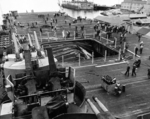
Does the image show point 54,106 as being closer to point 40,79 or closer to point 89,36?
point 40,79

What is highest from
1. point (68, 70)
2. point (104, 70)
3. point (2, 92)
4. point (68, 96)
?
point (68, 70)

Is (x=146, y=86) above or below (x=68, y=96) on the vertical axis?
below

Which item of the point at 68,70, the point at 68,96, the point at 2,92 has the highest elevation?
the point at 68,70

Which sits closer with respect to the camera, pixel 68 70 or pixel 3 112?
pixel 3 112

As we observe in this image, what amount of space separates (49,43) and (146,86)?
71.7 feet

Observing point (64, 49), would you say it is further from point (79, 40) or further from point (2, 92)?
point (2, 92)

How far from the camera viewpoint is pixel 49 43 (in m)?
33.4

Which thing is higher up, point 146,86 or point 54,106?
point 54,106

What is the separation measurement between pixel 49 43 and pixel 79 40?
698 centimetres

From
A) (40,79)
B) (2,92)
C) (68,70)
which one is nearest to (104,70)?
(68,70)

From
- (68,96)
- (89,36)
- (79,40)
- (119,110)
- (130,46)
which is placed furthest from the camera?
(89,36)

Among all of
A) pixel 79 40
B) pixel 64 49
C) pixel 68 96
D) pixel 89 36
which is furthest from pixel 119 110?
pixel 89 36

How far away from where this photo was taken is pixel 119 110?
13344mm

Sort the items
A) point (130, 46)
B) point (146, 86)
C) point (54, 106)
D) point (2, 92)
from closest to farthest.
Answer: point (54, 106) → point (146, 86) → point (2, 92) → point (130, 46)
